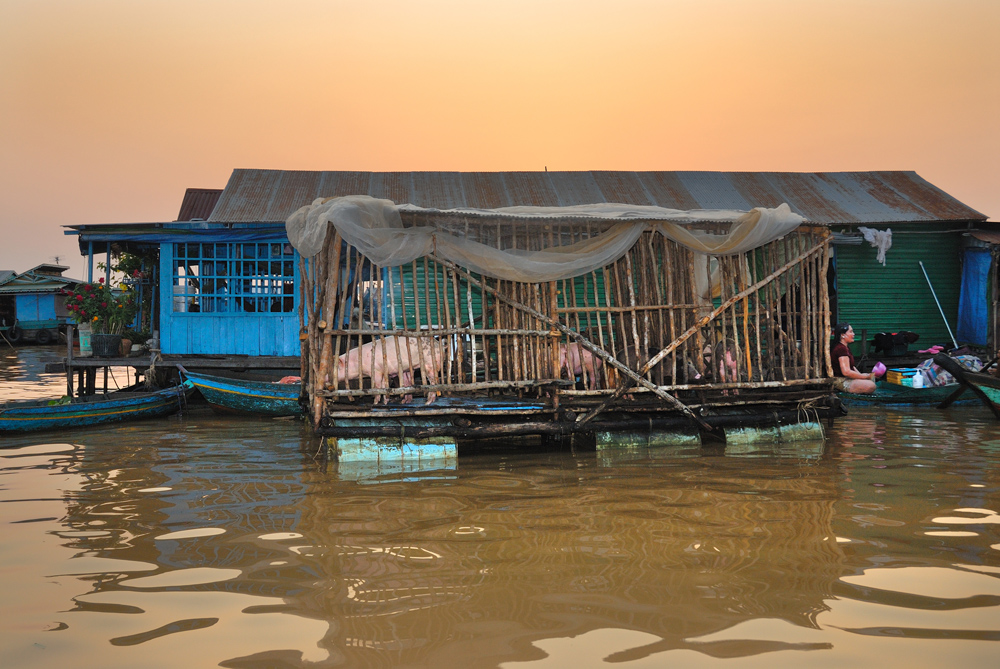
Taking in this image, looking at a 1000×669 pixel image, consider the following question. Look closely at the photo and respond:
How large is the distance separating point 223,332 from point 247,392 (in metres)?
2.24

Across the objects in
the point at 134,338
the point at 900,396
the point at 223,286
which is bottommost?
the point at 900,396

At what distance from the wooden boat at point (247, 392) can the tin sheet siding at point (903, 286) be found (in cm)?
1082

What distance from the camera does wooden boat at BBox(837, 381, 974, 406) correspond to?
443 inches

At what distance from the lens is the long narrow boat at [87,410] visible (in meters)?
9.42

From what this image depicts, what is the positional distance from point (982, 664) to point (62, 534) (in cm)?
538

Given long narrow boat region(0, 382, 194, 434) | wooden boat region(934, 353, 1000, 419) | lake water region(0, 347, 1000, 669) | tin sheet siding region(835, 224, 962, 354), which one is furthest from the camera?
tin sheet siding region(835, 224, 962, 354)

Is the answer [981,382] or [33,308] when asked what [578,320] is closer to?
[981,382]

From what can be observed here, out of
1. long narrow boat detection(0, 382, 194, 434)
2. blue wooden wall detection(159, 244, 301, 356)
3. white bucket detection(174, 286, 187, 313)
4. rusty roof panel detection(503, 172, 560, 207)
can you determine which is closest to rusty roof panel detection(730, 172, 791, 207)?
rusty roof panel detection(503, 172, 560, 207)

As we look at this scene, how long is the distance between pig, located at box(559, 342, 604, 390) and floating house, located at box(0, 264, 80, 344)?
3065 cm

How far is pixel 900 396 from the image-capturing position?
11586 millimetres

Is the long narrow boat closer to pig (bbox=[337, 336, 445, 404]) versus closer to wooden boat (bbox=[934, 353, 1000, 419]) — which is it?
pig (bbox=[337, 336, 445, 404])

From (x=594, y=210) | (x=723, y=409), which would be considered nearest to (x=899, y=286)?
(x=723, y=409)

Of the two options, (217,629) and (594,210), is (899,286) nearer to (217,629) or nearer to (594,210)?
(594,210)

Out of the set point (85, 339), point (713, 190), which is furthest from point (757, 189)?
point (85, 339)
